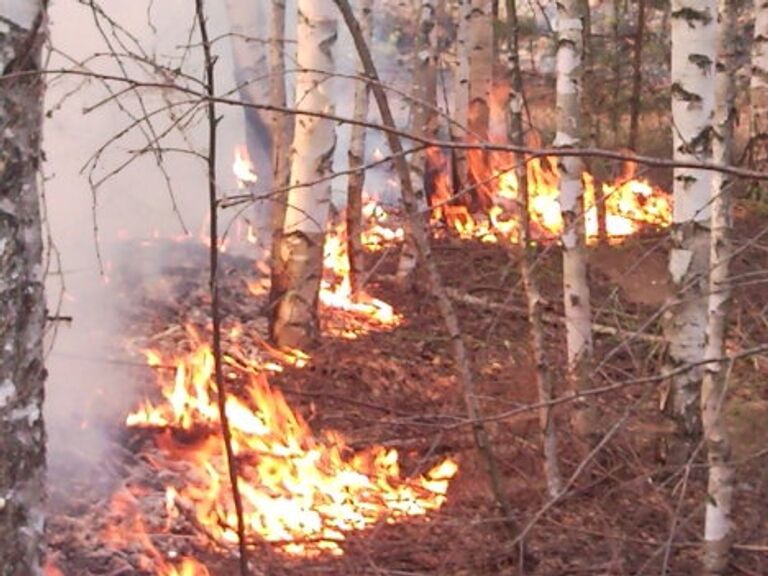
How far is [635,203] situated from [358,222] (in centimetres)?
493

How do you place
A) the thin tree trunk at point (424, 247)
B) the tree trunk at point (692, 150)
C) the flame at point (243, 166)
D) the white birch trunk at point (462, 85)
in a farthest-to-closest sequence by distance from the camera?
the white birch trunk at point (462, 85) → the flame at point (243, 166) → the tree trunk at point (692, 150) → the thin tree trunk at point (424, 247)

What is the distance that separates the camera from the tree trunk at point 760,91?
488 inches

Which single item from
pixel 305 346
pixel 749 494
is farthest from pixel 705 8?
pixel 305 346

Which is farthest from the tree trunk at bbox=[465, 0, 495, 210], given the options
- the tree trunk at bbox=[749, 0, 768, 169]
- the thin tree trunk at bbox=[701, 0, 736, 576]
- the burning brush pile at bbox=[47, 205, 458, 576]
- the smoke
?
Answer: the thin tree trunk at bbox=[701, 0, 736, 576]

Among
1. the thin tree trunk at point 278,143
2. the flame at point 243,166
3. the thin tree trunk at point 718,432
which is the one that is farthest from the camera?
the flame at point 243,166

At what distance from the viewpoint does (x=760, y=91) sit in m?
12.6

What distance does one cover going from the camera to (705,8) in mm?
5906

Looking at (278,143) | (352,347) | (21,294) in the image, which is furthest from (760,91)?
(21,294)

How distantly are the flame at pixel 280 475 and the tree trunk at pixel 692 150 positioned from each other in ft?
5.58

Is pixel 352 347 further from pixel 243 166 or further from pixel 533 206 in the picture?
pixel 533 206

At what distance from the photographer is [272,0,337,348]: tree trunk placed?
335 inches

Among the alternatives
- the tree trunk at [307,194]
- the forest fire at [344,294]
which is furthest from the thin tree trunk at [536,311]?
the forest fire at [344,294]

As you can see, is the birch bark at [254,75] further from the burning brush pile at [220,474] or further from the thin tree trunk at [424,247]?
the thin tree trunk at [424,247]

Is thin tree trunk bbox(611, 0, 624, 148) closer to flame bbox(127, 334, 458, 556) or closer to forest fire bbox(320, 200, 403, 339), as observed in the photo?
forest fire bbox(320, 200, 403, 339)
